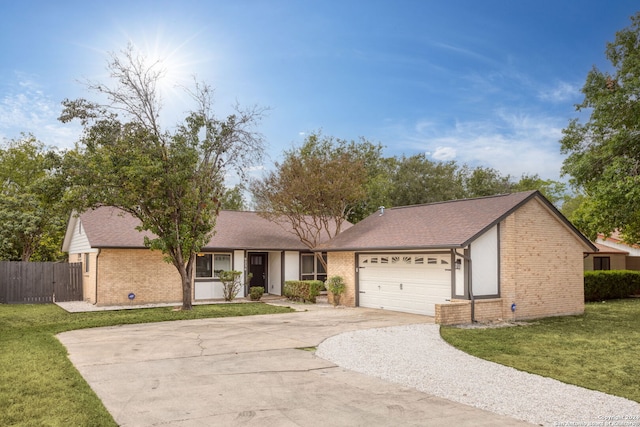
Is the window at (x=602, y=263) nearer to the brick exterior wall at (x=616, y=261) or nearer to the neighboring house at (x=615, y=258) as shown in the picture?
the neighboring house at (x=615, y=258)

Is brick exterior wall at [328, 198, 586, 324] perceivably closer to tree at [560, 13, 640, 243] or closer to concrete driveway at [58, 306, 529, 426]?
tree at [560, 13, 640, 243]

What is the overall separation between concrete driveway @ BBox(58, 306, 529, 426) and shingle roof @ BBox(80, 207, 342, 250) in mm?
8267

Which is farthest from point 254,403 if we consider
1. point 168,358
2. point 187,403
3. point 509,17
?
point 509,17

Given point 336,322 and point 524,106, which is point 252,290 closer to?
point 336,322

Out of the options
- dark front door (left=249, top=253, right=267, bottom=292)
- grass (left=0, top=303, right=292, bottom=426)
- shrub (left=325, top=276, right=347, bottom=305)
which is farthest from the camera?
dark front door (left=249, top=253, right=267, bottom=292)

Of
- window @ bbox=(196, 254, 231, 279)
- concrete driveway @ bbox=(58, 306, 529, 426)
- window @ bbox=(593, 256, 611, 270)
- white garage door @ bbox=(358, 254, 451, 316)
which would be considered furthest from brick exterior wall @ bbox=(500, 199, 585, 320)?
window @ bbox=(593, 256, 611, 270)

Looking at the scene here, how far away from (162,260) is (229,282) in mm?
3248

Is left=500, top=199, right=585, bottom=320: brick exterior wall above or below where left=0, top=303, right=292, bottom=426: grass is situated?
above

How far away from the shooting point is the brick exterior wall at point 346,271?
20.3 metres

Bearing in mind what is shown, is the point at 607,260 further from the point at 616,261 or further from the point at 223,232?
the point at 223,232

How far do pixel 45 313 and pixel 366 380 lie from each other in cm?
1476

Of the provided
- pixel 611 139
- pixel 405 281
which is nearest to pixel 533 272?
pixel 405 281

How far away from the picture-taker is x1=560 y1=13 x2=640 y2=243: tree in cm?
1730

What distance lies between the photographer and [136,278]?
70.1 feet
